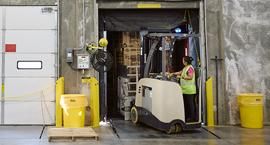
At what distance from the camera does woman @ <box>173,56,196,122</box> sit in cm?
852

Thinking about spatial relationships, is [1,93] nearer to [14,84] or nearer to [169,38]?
[14,84]

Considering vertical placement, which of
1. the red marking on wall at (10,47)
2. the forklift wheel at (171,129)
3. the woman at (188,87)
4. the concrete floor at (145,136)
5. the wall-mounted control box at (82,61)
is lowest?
the concrete floor at (145,136)

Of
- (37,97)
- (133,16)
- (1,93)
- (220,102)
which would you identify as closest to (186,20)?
(133,16)

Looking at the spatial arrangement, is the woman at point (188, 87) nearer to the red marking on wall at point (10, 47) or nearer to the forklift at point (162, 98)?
the forklift at point (162, 98)

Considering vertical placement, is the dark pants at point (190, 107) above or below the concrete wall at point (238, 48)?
below

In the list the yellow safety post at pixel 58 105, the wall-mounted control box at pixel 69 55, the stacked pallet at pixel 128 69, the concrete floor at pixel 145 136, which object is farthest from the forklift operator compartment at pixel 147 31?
the yellow safety post at pixel 58 105

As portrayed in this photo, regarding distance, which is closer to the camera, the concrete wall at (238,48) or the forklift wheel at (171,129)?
the forklift wheel at (171,129)

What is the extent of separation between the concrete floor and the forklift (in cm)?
24

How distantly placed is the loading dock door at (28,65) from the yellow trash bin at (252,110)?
4844mm

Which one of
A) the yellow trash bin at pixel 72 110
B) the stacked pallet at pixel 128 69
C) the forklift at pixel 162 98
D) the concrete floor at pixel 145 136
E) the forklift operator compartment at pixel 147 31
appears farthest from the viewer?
the stacked pallet at pixel 128 69

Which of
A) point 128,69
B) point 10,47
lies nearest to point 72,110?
point 10,47

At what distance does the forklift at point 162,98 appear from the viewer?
8195mm

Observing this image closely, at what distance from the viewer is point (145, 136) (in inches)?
316

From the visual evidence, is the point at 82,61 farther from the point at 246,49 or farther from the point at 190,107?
the point at 246,49
